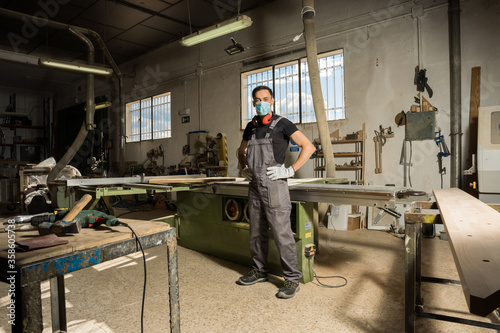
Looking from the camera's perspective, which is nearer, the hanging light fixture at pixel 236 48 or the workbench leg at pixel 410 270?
the workbench leg at pixel 410 270

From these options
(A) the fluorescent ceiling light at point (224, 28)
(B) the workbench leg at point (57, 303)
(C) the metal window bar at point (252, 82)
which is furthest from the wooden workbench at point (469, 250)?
(C) the metal window bar at point (252, 82)

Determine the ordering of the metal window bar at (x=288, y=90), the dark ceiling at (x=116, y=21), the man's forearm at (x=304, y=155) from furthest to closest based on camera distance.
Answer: the dark ceiling at (x=116, y=21) → the metal window bar at (x=288, y=90) → the man's forearm at (x=304, y=155)

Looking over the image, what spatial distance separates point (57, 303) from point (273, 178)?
1.41 meters

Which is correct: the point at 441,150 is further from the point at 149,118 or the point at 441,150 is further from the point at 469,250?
the point at 149,118

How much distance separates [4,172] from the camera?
5836 millimetres

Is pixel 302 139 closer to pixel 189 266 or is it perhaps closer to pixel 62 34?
pixel 189 266

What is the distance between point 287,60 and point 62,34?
5.57 metres

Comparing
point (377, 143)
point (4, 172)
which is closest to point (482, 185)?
point (377, 143)

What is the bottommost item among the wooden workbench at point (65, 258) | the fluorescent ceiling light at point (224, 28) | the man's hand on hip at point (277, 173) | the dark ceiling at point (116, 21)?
the wooden workbench at point (65, 258)

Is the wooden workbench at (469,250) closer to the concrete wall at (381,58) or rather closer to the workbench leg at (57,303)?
the workbench leg at (57,303)

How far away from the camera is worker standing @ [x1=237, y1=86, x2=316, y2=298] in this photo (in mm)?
2143

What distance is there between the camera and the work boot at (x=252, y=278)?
92.4 inches

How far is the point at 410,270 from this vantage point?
1.53 metres

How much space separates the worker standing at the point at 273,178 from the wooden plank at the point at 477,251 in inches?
38.8
